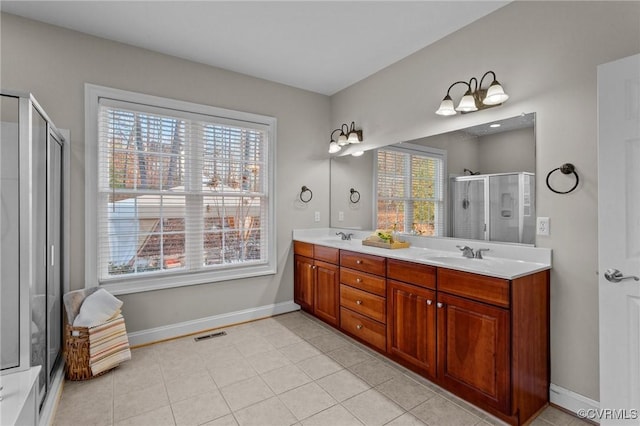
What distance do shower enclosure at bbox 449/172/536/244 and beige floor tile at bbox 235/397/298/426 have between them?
1.84m

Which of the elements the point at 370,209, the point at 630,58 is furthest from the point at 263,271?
the point at 630,58

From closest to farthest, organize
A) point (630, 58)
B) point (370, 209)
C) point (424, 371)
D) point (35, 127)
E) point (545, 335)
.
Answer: point (630, 58) → point (35, 127) → point (545, 335) → point (424, 371) → point (370, 209)

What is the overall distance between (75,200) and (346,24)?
8.60ft

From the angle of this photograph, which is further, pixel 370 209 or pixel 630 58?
pixel 370 209

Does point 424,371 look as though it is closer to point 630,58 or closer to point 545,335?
point 545,335

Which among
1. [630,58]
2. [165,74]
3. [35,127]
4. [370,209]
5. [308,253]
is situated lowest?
[308,253]

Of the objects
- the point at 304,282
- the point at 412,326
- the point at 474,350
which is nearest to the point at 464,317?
the point at 474,350

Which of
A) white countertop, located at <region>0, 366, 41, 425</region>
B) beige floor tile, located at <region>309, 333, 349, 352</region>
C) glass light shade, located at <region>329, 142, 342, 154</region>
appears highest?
glass light shade, located at <region>329, 142, 342, 154</region>

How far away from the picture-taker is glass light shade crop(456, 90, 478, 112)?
2348 mm

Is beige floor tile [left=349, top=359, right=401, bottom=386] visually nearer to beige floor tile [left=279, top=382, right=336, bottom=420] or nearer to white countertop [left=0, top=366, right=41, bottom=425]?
beige floor tile [left=279, top=382, right=336, bottom=420]

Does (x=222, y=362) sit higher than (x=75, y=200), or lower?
lower

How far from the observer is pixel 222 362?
2570 mm

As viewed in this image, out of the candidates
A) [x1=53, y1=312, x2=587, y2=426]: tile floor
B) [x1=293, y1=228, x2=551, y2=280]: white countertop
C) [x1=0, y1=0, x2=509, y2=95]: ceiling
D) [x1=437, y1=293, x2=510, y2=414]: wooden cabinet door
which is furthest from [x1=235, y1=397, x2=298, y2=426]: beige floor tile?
[x1=0, y1=0, x2=509, y2=95]: ceiling

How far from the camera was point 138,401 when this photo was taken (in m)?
2.06
